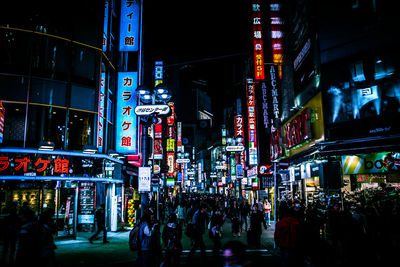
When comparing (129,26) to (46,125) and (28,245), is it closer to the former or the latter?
(46,125)

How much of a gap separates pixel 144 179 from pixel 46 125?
335 inches

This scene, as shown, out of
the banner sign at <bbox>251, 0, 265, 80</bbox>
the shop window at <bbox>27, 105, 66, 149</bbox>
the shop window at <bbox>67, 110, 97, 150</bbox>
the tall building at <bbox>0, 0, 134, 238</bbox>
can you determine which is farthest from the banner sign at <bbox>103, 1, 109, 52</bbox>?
the banner sign at <bbox>251, 0, 265, 80</bbox>

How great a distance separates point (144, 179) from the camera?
12.0m

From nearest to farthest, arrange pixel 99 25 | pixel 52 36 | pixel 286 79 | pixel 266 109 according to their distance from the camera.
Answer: pixel 52 36 < pixel 99 25 < pixel 286 79 < pixel 266 109

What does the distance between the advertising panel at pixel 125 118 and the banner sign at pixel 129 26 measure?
2.55m

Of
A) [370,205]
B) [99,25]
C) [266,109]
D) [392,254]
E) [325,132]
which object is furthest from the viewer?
[266,109]

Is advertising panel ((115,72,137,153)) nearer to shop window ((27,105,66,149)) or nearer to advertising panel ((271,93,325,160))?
shop window ((27,105,66,149))

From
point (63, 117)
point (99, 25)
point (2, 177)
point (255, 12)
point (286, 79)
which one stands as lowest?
point (2, 177)

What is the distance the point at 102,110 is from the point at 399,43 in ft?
52.2

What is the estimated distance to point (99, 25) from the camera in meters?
19.5

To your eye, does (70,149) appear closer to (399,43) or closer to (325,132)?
(325,132)

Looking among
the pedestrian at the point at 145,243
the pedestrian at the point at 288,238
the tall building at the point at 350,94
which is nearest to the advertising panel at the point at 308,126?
the tall building at the point at 350,94

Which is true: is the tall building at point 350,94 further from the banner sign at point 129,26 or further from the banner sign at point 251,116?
the banner sign at point 251,116

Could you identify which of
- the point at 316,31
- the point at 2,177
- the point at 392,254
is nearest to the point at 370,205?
the point at 392,254
